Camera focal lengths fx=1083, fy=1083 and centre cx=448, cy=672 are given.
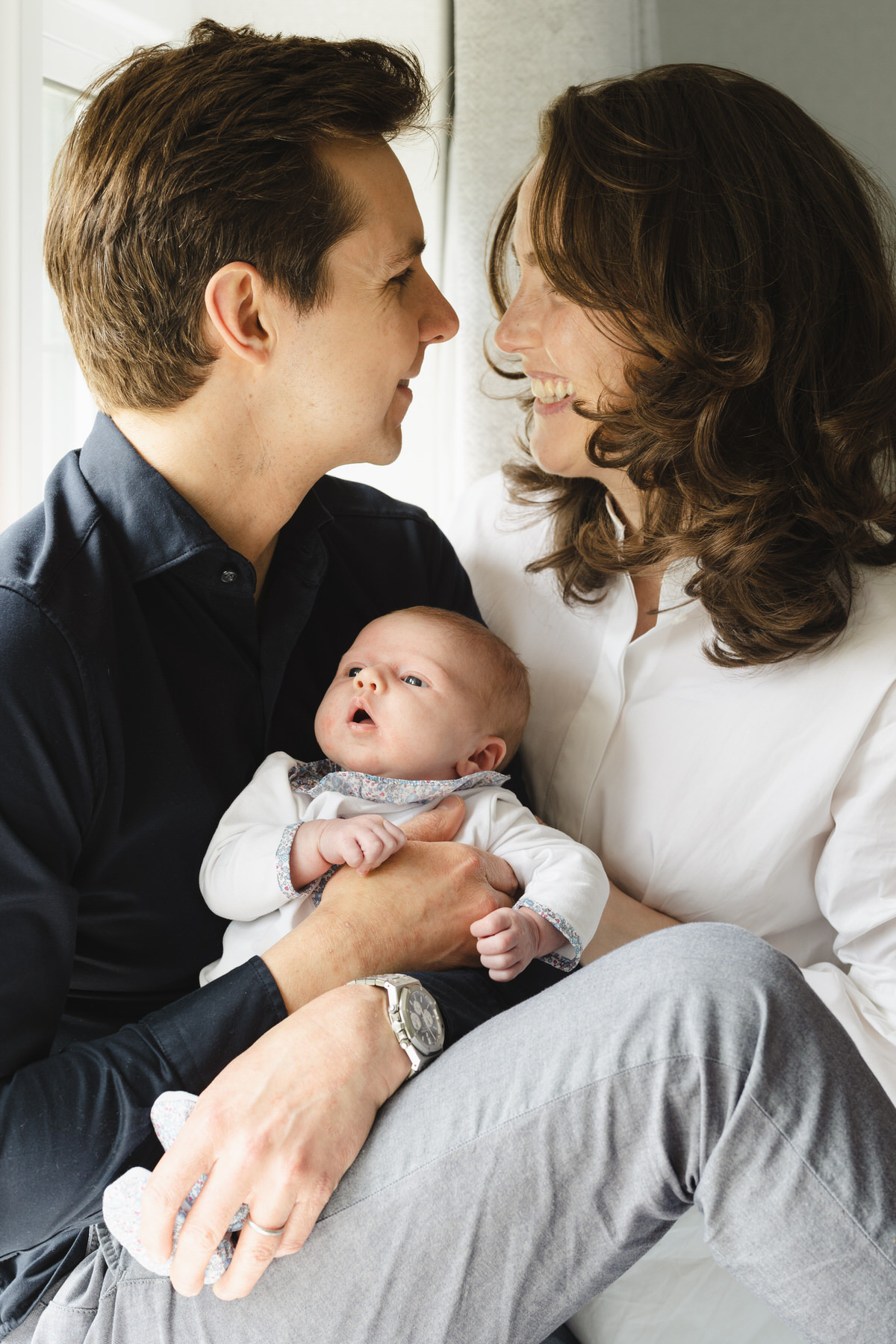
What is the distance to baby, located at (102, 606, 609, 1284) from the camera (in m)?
1.18

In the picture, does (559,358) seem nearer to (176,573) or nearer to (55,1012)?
(176,573)

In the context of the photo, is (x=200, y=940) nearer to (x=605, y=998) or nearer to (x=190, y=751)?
(x=190, y=751)

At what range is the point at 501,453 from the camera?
252 cm

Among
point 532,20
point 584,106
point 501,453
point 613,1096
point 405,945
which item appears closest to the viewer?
point 613,1096

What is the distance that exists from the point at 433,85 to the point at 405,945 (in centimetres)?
214

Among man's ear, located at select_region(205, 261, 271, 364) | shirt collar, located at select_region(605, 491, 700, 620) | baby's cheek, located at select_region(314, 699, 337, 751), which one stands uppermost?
man's ear, located at select_region(205, 261, 271, 364)

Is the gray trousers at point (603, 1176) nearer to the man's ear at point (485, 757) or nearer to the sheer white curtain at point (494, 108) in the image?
the man's ear at point (485, 757)

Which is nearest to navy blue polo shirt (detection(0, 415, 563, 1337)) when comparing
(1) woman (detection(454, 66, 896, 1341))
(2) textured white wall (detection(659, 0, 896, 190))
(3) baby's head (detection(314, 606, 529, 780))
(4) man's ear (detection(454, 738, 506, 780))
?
(3) baby's head (detection(314, 606, 529, 780))

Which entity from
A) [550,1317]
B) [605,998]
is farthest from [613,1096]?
[550,1317]

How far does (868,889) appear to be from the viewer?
1.35 m

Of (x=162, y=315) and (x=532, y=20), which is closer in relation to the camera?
(x=162, y=315)

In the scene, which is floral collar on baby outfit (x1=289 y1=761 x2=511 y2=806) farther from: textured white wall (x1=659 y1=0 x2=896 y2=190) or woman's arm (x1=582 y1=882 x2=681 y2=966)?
textured white wall (x1=659 y1=0 x2=896 y2=190)

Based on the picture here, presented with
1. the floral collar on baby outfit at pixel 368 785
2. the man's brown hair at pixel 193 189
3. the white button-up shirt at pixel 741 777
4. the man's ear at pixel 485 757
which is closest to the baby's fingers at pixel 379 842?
the floral collar on baby outfit at pixel 368 785

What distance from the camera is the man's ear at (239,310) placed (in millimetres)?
1234
